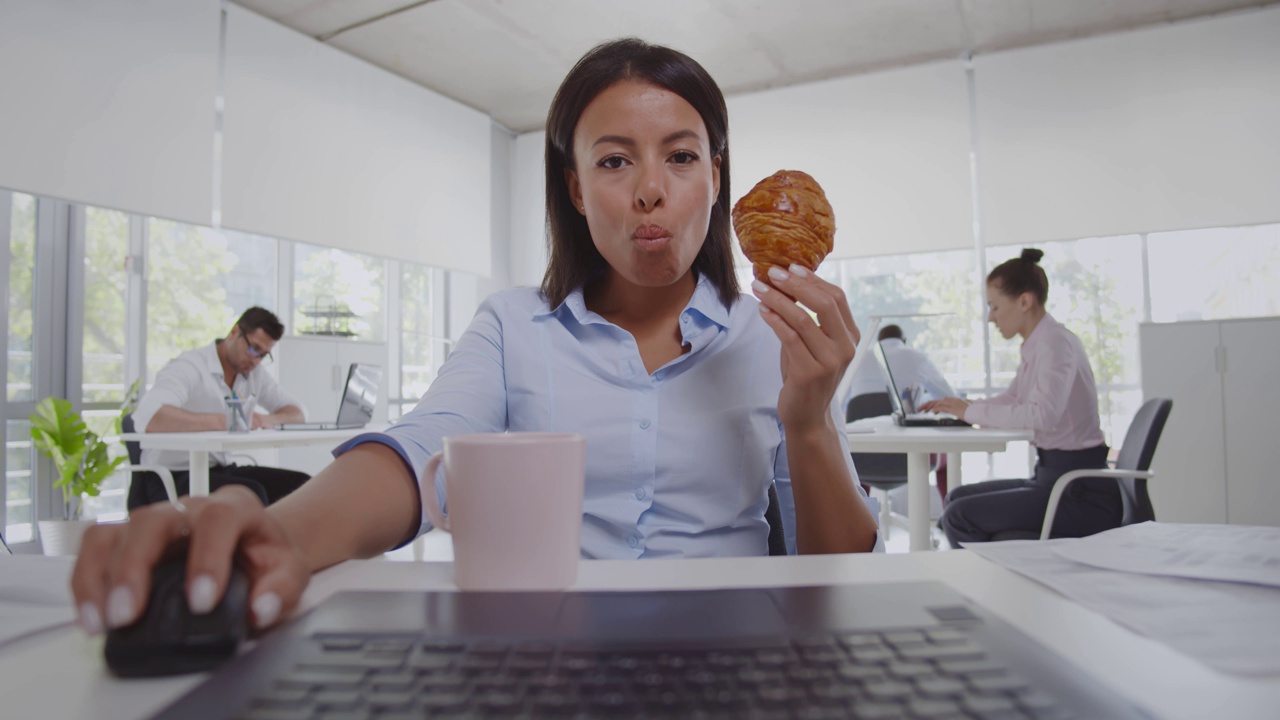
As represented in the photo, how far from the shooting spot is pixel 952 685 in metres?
0.42

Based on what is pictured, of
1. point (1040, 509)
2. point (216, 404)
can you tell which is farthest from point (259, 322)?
point (1040, 509)

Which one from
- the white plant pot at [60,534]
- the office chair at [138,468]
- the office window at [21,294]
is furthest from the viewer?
the office window at [21,294]

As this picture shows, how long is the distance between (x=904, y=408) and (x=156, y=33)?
186 inches

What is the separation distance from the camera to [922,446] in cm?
290

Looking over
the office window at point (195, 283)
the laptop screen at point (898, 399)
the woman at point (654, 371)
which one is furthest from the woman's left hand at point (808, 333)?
the office window at point (195, 283)

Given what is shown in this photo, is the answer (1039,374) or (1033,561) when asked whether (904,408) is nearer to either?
(1039,374)

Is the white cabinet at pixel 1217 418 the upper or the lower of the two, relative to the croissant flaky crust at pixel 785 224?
lower

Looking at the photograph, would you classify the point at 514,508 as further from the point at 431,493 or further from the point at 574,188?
the point at 574,188

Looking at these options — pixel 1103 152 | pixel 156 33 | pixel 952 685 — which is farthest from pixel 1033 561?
pixel 1103 152

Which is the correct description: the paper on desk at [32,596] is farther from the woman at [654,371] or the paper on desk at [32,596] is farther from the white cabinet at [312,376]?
the white cabinet at [312,376]

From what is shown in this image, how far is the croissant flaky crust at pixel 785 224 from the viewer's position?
3.46 ft

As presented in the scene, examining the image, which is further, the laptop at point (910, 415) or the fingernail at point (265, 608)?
the laptop at point (910, 415)

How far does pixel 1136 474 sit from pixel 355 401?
3623 millimetres

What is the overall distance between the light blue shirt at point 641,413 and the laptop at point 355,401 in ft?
10.1
